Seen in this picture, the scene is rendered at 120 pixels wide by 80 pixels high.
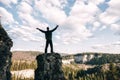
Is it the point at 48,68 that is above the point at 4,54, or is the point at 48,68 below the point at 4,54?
below

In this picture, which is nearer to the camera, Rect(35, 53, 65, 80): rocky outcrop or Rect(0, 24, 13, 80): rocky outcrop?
Rect(0, 24, 13, 80): rocky outcrop

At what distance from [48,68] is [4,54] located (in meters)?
7.21

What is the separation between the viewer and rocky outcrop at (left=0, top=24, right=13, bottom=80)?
36594mm

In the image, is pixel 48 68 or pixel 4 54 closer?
pixel 4 54

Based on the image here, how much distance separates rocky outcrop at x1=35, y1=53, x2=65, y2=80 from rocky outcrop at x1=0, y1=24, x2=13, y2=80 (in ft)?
15.7

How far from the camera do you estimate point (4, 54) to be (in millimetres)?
37188

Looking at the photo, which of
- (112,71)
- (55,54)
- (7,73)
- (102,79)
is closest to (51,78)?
(55,54)

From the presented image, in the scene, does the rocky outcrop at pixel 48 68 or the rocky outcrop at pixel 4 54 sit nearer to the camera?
the rocky outcrop at pixel 4 54

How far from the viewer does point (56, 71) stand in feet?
124

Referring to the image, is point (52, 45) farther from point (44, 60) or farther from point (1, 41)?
point (1, 41)

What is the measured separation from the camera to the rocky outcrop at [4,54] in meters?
36.6

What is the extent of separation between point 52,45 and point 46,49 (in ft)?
3.70

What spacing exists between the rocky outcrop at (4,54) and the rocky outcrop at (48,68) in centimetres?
478

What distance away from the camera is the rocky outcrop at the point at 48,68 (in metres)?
37.2
